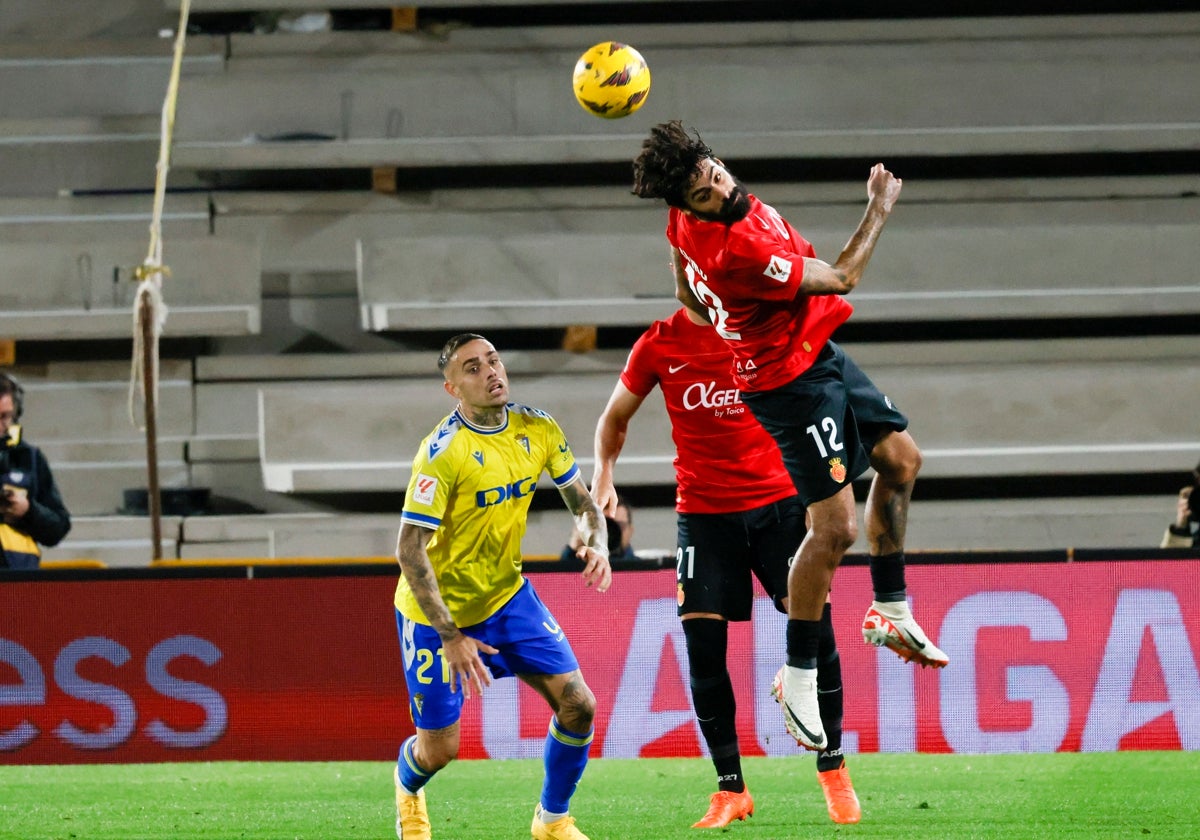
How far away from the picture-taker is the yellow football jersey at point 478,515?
582 cm

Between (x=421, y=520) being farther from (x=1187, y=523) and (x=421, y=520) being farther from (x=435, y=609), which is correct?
(x=1187, y=523)

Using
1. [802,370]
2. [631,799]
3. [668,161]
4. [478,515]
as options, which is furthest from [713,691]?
[668,161]

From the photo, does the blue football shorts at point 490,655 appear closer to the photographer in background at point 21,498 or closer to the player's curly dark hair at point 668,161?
the player's curly dark hair at point 668,161

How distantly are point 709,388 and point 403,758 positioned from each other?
6.58 ft

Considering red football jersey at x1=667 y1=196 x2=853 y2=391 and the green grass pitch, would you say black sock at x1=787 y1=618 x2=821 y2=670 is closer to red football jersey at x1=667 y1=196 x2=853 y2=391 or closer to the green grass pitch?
the green grass pitch

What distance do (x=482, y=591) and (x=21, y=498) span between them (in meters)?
4.41

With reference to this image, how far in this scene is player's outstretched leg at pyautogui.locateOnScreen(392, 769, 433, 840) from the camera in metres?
5.82

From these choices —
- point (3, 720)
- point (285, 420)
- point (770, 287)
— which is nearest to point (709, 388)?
point (770, 287)

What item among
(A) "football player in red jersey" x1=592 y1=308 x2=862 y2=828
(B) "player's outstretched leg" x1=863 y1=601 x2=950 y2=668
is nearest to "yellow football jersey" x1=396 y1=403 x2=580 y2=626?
(A) "football player in red jersey" x1=592 y1=308 x2=862 y2=828

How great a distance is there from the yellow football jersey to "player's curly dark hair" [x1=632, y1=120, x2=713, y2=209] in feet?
3.47

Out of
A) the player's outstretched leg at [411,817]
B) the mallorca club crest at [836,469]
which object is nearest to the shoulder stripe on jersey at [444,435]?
the player's outstretched leg at [411,817]

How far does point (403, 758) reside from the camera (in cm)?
591

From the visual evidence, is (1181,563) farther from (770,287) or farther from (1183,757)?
(770,287)

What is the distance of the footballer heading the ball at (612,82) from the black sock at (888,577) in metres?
2.02
